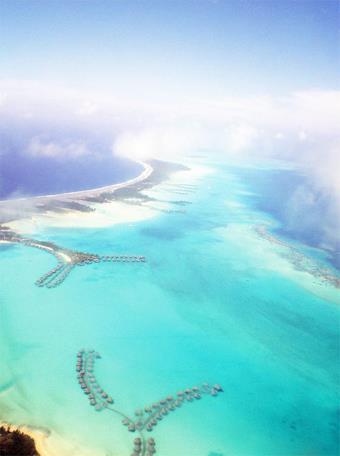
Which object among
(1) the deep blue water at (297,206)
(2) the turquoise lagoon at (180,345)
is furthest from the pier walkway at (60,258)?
(1) the deep blue water at (297,206)

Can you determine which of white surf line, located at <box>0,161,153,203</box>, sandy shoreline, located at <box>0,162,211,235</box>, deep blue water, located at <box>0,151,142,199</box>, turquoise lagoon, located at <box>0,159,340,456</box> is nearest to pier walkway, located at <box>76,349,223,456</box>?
turquoise lagoon, located at <box>0,159,340,456</box>

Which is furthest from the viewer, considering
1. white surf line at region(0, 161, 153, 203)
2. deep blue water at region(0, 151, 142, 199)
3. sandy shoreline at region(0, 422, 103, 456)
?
deep blue water at region(0, 151, 142, 199)

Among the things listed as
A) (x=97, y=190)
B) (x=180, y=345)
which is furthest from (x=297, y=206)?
(x=180, y=345)

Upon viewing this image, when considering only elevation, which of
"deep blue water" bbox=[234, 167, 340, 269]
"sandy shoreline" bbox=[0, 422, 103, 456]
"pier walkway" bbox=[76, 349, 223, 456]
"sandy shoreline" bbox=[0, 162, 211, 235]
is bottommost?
"sandy shoreline" bbox=[0, 422, 103, 456]

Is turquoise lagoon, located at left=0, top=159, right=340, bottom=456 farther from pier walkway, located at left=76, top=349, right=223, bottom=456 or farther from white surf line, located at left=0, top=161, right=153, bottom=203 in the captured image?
white surf line, located at left=0, top=161, right=153, bottom=203

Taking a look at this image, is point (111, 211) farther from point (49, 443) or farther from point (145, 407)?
point (49, 443)

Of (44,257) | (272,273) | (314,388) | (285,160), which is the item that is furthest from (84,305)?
→ (285,160)

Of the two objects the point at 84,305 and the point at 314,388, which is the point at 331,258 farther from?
the point at 84,305

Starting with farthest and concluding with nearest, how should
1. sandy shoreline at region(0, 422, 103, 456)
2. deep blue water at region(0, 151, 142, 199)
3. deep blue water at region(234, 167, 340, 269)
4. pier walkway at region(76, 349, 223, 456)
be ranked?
deep blue water at region(0, 151, 142, 199) → deep blue water at region(234, 167, 340, 269) → pier walkway at region(76, 349, 223, 456) → sandy shoreline at region(0, 422, 103, 456)
